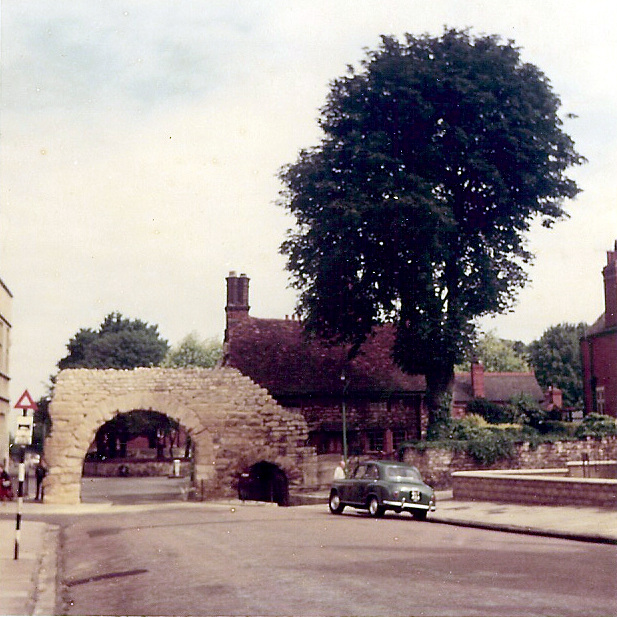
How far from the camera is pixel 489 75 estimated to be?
3597 centimetres

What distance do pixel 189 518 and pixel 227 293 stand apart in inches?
851

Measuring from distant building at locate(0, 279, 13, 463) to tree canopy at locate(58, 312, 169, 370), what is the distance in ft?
110

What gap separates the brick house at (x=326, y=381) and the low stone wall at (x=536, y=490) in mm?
13209

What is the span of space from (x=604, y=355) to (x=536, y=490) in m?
26.0

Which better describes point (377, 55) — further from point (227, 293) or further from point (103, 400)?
point (103, 400)

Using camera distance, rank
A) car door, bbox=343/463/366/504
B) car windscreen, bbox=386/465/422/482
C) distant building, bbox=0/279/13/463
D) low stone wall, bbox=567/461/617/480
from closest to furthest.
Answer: car windscreen, bbox=386/465/422/482 → car door, bbox=343/463/366/504 → low stone wall, bbox=567/461/617/480 → distant building, bbox=0/279/13/463

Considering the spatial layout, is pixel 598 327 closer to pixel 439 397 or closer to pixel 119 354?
pixel 439 397

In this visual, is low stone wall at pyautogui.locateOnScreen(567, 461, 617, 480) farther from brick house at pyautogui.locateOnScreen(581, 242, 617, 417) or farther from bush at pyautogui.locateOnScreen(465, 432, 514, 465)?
brick house at pyautogui.locateOnScreen(581, 242, 617, 417)

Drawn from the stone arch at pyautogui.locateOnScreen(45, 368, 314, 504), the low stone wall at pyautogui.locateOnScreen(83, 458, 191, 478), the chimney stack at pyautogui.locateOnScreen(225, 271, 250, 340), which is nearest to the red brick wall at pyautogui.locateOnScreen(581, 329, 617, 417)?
the stone arch at pyautogui.locateOnScreen(45, 368, 314, 504)

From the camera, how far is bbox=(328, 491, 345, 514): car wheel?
2527 cm

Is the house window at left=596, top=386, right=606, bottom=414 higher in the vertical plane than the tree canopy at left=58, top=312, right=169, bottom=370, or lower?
lower

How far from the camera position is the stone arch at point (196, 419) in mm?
34375

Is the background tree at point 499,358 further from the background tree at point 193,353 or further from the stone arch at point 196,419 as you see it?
the stone arch at point 196,419

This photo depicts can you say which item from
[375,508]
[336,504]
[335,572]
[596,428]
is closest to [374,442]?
[596,428]
